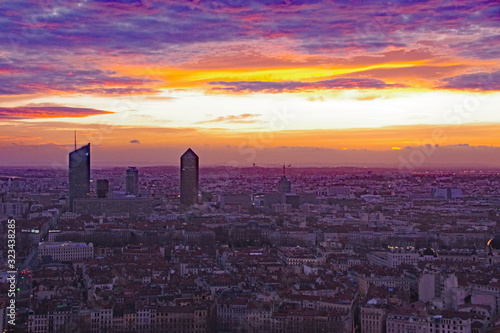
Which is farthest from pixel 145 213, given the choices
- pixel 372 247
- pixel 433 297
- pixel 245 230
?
pixel 433 297

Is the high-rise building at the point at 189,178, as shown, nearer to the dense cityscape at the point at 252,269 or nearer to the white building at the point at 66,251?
the dense cityscape at the point at 252,269

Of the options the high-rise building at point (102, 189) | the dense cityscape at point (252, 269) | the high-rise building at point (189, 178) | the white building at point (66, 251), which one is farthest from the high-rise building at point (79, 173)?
the white building at point (66, 251)

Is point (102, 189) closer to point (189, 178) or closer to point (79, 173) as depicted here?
point (79, 173)

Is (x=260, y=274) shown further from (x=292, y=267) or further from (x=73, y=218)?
(x=73, y=218)

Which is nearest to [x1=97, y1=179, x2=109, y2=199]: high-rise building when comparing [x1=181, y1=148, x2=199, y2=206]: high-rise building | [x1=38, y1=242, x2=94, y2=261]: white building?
[x1=181, y1=148, x2=199, y2=206]: high-rise building

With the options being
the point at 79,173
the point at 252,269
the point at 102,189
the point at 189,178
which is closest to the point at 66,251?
the point at 252,269

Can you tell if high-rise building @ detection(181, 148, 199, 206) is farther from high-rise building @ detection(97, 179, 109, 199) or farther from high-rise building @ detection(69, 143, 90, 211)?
high-rise building @ detection(69, 143, 90, 211)
